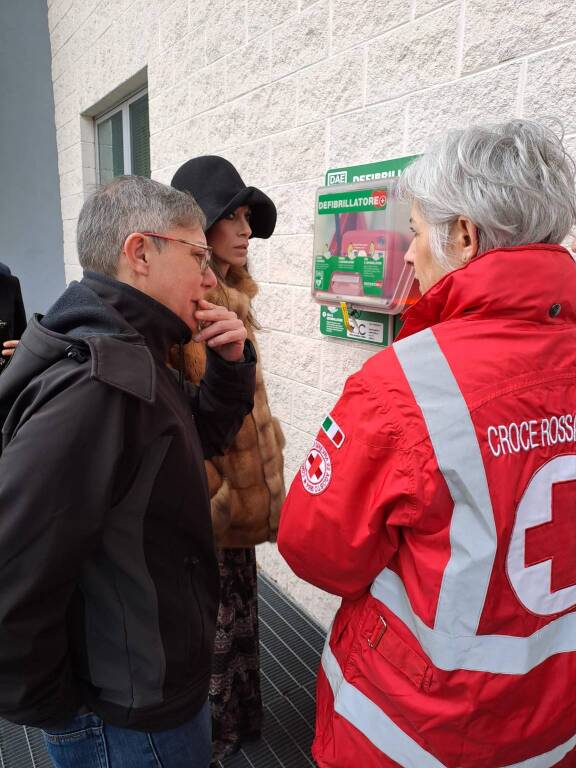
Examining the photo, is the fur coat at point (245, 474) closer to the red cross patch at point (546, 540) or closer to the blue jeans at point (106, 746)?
the blue jeans at point (106, 746)

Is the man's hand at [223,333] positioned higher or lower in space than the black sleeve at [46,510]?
higher

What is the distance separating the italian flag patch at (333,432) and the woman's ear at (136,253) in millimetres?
538

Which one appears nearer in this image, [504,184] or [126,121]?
[504,184]

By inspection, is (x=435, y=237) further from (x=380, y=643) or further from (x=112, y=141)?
(x=112, y=141)

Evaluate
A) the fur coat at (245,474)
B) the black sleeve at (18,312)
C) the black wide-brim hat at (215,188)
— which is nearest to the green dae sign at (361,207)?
the black wide-brim hat at (215,188)

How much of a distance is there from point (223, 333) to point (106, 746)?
105 centimetres

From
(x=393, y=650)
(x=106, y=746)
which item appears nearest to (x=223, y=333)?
(x=393, y=650)

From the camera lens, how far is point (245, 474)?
1.88m

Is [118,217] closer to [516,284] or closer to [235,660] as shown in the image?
[516,284]

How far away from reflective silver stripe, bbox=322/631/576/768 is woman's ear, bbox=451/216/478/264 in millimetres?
974

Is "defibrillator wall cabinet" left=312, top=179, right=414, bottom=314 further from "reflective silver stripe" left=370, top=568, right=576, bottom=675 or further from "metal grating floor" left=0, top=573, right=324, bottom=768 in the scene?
"metal grating floor" left=0, top=573, right=324, bottom=768

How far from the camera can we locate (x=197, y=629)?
1189 millimetres

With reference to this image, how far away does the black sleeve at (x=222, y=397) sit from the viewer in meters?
1.58

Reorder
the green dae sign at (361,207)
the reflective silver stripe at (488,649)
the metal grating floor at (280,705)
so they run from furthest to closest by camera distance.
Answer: the metal grating floor at (280,705)
the green dae sign at (361,207)
the reflective silver stripe at (488,649)
